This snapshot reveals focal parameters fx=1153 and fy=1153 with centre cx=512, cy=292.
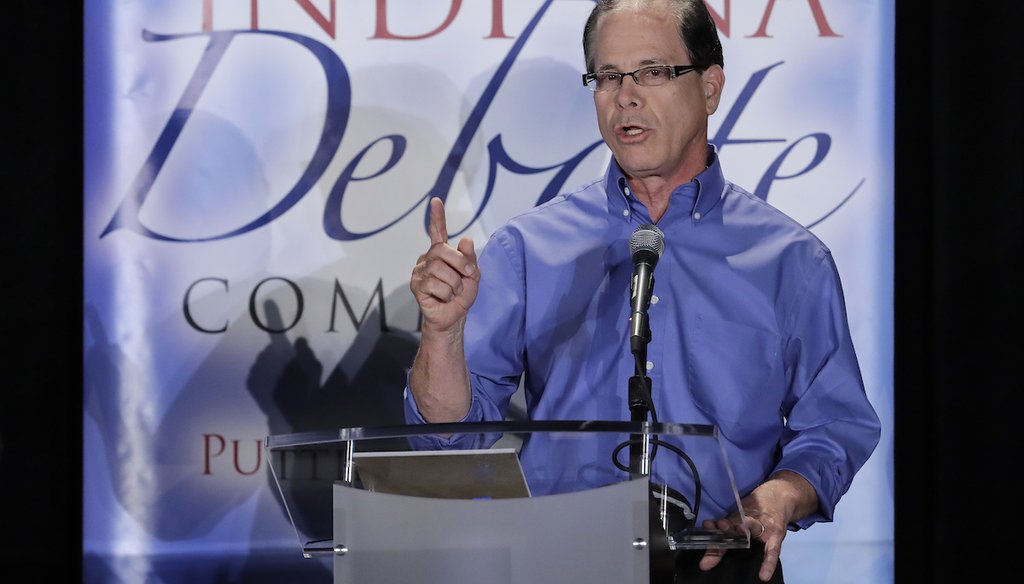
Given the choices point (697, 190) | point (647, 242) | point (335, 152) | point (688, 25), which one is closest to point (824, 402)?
point (697, 190)

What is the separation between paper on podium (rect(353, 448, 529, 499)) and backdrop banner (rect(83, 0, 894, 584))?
77.5 inches

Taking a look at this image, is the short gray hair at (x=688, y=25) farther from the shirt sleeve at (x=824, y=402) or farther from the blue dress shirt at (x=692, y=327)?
the shirt sleeve at (x=824, y=402)

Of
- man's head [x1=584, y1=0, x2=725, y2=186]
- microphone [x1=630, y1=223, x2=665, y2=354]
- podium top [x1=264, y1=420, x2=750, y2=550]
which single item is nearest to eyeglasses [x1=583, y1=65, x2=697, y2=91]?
man's head [x1=584, y1=0, x2=725, y2=186]

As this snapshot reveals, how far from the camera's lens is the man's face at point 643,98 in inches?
89.8

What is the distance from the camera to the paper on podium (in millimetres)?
1298

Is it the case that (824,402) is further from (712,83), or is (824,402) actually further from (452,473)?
(452,473)

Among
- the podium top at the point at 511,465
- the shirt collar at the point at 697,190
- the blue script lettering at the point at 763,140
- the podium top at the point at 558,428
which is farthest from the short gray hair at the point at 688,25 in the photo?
the podium top at the point at 558,428

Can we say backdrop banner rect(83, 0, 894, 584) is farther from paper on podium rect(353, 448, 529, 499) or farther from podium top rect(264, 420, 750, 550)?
paper on podium rect(353, 448, 529, 499)

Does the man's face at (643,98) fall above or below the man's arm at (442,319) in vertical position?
above
